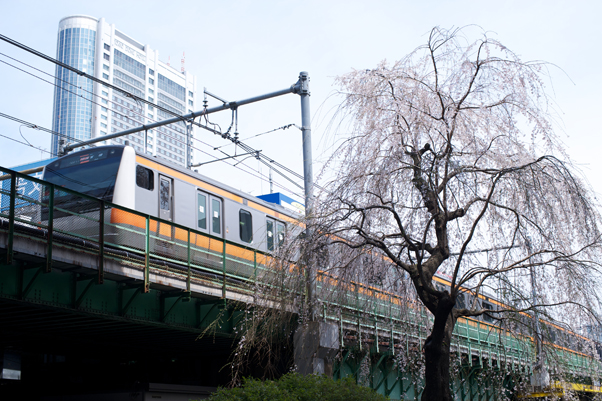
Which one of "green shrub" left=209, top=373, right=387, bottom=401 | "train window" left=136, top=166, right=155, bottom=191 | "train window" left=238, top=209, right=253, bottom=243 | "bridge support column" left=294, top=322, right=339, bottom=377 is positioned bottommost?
"green shrub" left=209, top=373, right=387, bottom=401

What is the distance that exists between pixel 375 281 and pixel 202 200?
709cm

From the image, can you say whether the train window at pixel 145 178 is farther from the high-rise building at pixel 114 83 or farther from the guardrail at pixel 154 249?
the high-rise building at pixel 114 83

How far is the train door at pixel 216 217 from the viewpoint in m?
18.6

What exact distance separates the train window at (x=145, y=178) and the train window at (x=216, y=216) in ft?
8.98

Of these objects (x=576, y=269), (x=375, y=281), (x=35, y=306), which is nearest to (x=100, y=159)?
(x=35, y=306)

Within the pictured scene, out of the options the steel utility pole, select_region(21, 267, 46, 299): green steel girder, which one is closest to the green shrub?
the steel utility pole

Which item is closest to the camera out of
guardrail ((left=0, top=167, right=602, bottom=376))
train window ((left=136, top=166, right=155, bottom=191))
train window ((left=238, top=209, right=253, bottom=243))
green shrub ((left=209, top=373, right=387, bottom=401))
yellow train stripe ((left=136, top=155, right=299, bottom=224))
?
green shrub ((left=209, top=373, right=387, bottom=401))

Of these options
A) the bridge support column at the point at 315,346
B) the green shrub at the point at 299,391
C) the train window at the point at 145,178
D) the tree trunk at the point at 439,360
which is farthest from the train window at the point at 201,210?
the tree trunk at the point at 439,360

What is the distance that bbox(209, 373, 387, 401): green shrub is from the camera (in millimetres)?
9836

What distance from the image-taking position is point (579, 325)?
1143 cm

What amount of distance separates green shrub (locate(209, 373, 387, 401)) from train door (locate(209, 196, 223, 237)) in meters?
8.42

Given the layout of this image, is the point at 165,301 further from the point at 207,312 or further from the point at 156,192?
the point at 156,192

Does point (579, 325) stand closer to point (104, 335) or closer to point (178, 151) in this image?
point (104, 335)

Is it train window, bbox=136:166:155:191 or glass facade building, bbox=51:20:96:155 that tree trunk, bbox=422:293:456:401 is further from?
glass facade building, bbox=51:20:96:155
